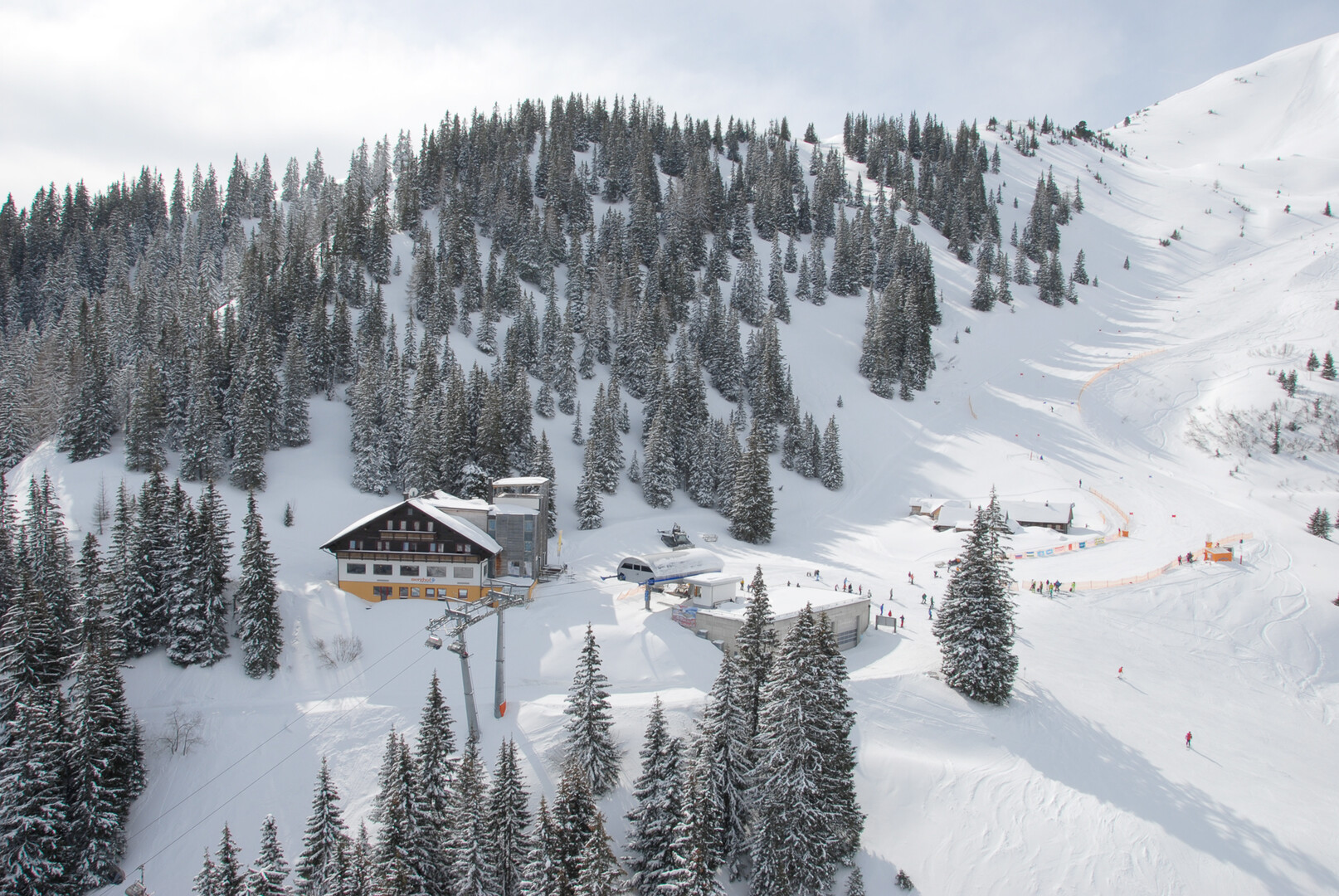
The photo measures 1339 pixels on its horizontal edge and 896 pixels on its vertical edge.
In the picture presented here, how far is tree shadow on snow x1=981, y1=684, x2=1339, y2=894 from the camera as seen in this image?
1112 inches

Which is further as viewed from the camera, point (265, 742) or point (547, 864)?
point (265, 742)

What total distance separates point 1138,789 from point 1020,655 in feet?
32.0

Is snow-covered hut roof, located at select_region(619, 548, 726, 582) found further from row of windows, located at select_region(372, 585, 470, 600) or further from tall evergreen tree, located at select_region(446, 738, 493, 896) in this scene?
tall evergreen tree, located at select_region(446, 738, 493, 896)

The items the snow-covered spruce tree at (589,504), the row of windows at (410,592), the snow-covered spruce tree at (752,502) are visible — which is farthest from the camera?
the snow-covered spruce tree at (752,502)

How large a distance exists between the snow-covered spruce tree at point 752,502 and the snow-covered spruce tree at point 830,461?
14218 millimetres

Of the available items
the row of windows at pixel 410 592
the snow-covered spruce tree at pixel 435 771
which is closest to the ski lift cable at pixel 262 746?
the row of windows at pixel 410 592

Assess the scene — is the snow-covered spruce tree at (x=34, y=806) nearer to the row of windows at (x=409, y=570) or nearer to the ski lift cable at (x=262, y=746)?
the ski lift cable at (x=262, y=746)

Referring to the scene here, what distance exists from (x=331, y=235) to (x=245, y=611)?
244 feet

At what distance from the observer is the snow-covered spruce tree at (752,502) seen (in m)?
62.5

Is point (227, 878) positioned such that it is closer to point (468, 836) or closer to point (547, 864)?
point (468, 836)

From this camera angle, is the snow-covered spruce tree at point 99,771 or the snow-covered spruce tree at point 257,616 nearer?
the snow-covered spruce tree at point 99,771

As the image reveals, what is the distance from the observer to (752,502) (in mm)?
62625

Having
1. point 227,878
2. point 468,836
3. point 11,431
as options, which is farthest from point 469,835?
point 11,431

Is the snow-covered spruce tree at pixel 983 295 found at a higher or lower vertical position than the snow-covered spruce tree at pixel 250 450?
higher
